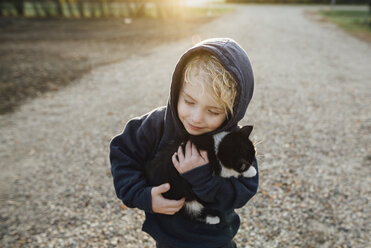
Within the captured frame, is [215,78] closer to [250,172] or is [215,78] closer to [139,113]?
[250,172]

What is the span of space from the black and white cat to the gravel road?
58.8 inches

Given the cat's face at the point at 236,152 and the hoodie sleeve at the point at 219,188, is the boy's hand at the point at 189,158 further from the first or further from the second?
the cat's face at the point at 236,152

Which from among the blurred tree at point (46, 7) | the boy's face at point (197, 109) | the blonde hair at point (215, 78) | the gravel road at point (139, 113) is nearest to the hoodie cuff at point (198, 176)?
the boy's face at point (197, 109)

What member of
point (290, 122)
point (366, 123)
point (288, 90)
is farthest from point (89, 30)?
point (366, 123)

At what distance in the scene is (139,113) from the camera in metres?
5.94

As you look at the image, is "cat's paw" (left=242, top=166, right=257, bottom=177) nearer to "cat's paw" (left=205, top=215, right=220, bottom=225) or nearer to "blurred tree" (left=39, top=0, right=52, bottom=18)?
"cat's paw" (left=205, top=215, right=220, bottom=225)

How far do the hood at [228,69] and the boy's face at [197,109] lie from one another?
5 centimetres

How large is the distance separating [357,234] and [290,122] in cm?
295

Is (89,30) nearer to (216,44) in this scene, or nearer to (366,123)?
(366,123)

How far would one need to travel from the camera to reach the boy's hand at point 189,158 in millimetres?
1602

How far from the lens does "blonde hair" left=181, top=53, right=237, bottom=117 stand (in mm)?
1542

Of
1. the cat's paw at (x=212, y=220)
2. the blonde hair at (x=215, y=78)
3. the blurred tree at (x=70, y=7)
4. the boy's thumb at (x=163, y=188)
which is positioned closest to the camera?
the blonde hair at (x=215, y=78)

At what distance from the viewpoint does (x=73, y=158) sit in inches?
173

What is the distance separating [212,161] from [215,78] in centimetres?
55
